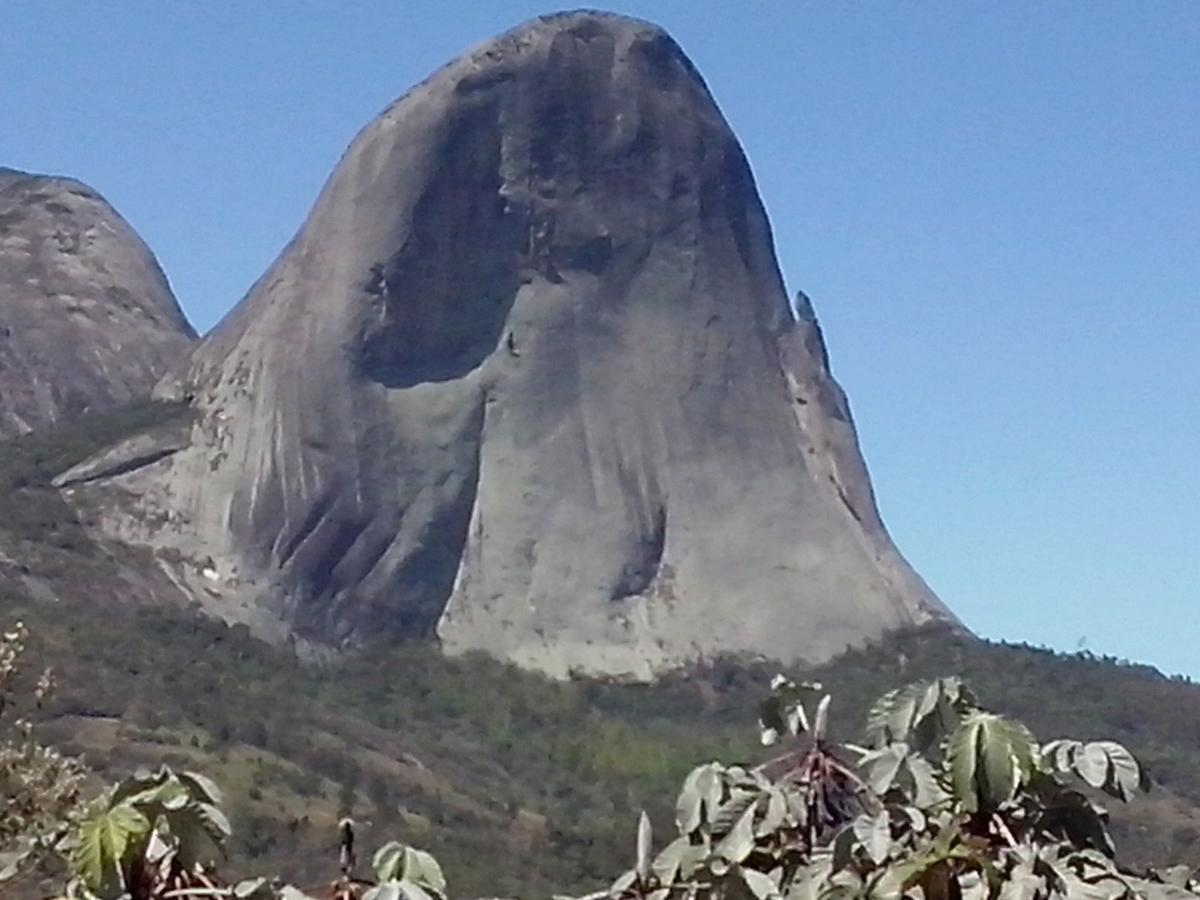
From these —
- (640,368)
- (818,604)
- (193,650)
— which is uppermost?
(640,368)

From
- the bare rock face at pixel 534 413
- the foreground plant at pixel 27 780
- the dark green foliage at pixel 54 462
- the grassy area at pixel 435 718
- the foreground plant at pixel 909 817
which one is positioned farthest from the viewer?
the bare rock face at pixel 534 413

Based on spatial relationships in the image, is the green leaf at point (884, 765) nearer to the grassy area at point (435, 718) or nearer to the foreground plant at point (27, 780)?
the foreground plant at point (27, 780)

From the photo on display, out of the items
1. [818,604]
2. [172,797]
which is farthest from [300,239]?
[172,797]

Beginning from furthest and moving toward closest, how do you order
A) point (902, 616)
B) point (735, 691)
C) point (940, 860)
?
point (902, 616), point (735, 691), point (940, 860)

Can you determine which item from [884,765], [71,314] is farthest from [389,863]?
[71,314]

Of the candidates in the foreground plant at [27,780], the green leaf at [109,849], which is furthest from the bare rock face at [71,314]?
Answer: the green leaf at [109,849]

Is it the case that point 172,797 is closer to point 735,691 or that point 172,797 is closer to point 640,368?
point 735,691
